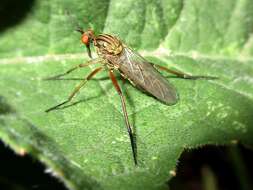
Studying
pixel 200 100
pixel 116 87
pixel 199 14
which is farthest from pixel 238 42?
pixel 116 87

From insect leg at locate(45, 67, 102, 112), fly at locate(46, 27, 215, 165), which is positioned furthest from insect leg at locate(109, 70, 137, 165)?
insect leg at locate(45, 67, 102, 112)

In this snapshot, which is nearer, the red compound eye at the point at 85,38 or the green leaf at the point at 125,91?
the green leaf at the point at 125,91

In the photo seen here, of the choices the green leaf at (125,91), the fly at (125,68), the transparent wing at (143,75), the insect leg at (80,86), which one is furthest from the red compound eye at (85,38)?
the transparent wing at (143,75)

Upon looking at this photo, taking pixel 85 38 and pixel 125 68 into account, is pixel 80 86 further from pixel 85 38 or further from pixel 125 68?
pixel 125 68

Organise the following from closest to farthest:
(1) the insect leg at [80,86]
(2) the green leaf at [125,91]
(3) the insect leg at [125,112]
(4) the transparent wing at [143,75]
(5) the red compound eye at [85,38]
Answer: (2) the green leaf at [125,91]
(3) the insect leg at [125,112]
(1) the insect leg at [80,86]
(5) the red compound eye at [85,38]
(4) the transparent wing at [143,75]

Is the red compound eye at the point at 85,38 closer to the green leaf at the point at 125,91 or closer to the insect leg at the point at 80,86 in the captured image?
the green leaf at the point at 125,91

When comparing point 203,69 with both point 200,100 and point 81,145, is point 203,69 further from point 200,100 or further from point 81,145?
point 81,145
